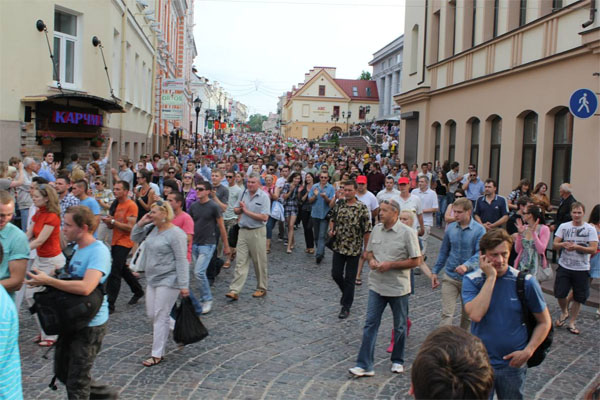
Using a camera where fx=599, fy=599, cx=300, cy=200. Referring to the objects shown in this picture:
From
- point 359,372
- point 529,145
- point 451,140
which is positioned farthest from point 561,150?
point 359,372

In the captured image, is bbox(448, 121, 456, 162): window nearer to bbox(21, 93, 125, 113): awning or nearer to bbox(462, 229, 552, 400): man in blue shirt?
bbox(21, 93, 125, 113): awning

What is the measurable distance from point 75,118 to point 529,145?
1168 centimetres

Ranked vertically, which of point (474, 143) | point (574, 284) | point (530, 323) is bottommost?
point (574, 284)

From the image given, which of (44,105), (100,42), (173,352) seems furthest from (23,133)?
(173,352)

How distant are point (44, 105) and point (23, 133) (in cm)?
89

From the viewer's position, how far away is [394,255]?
19.7ft

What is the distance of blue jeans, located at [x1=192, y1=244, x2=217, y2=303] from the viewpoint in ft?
25.9

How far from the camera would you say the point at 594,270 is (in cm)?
795

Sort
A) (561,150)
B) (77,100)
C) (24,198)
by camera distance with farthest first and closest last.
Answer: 1. (77,100)
2. (561,150)
3. (24,198)

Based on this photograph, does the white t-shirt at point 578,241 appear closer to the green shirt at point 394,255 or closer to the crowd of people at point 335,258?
the crowd of people at point 335,258

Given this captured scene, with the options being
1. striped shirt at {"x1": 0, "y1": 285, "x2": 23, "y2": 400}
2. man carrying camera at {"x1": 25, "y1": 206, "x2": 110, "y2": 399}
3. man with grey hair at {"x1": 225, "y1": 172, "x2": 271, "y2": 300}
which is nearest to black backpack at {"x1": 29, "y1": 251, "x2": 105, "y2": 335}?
man carrying camera at {"x1": 25, "y1": 206, "x2": 110, "y2": 399}

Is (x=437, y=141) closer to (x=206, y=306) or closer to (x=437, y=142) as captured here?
(x=437, y=142)

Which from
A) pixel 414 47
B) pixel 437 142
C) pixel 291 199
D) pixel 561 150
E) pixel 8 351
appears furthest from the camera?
pixel 414 47

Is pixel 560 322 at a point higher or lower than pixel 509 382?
lower
